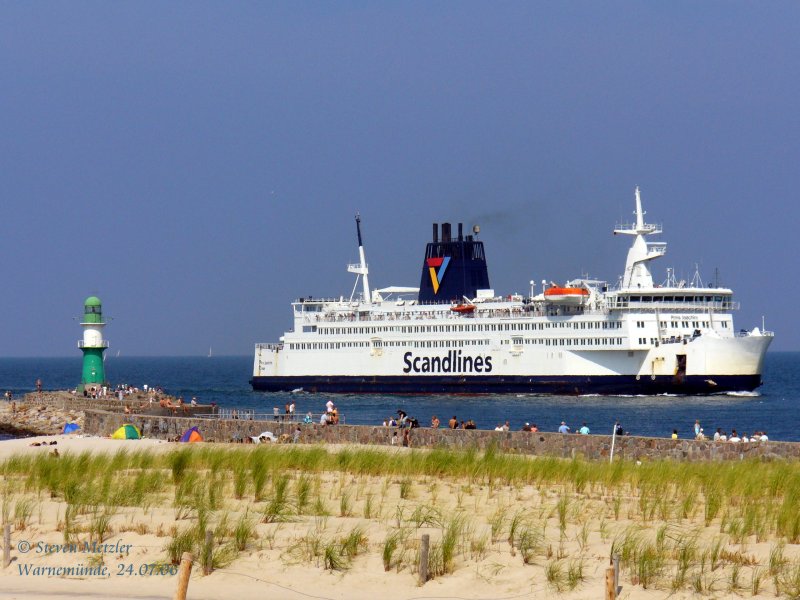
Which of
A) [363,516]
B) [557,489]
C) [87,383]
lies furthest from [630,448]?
[87,383]

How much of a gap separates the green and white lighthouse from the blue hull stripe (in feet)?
57.4

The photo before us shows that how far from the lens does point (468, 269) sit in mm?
68938

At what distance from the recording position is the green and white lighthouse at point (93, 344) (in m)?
53.4

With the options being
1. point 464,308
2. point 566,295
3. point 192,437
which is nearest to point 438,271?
point 464,308

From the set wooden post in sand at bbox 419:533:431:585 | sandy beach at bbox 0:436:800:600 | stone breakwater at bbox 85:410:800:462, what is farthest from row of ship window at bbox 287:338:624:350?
wooden post in sand at bbox 419:533:431:585

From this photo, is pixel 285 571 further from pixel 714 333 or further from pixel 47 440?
pixel 714 333

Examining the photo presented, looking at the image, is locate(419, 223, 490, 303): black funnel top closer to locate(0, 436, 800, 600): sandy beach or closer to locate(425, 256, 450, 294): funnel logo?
locate(425, 256, 450, 294): funnel logo

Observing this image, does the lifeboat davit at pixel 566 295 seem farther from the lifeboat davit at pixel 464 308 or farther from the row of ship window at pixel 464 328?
the lifeboat davit at pixel 464 308

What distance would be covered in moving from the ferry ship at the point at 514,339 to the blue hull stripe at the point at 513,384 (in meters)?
0.05

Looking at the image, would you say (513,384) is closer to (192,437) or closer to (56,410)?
(56,410)

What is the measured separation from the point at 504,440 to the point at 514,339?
36.7 meters

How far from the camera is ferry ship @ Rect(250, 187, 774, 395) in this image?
57.7 m

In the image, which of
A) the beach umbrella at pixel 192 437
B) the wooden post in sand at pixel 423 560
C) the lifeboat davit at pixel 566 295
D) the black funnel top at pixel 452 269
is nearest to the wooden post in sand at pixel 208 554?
the wooden post in sand at pixel 423 560

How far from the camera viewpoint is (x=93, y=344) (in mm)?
53438
